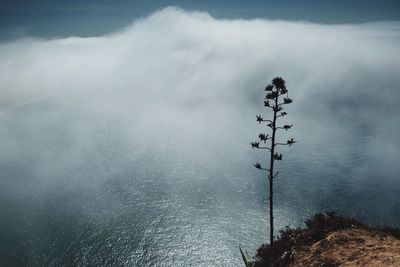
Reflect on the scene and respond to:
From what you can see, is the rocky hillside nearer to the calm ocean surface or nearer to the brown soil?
the brown soil

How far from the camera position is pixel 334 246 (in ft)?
79.7

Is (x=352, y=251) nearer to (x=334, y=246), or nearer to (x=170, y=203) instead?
(x=334, y=246)

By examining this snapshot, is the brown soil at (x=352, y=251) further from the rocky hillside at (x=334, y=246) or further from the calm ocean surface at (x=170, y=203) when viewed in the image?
the calm ocean surface at (x=170, y=203)

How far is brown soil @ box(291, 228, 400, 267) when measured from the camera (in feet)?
69.3

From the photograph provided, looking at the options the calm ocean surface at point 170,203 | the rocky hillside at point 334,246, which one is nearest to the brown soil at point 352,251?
the rocky hillside at point 334,246

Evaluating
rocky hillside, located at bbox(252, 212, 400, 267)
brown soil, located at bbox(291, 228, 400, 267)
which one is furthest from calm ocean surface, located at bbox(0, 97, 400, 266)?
brown soil, located at bbox(291, 228, 400, 267)

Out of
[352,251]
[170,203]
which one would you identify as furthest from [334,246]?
[170,203]

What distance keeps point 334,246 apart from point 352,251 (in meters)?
1.58

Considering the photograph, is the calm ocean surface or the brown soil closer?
the brown soil

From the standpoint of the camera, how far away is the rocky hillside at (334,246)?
71.4 ft

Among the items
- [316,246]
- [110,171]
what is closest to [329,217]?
[316,246]

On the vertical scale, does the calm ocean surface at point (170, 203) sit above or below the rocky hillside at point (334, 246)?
below

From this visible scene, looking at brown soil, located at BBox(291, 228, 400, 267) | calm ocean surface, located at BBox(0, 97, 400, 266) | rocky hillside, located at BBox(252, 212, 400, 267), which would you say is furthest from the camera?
calm ocean surface, located at BBox(0, 97, 400, 266)

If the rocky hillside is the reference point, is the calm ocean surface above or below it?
below
